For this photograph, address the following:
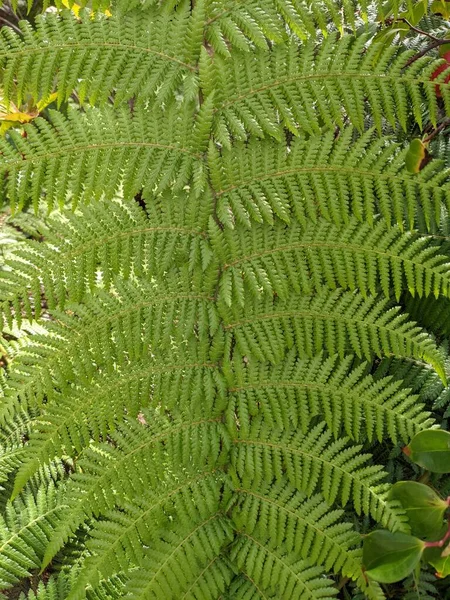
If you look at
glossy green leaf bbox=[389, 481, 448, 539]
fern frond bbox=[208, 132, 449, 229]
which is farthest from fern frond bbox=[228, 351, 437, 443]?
fern frond bbox=[208, 132, 449, 229]

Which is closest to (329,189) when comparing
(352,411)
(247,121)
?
(247,121)

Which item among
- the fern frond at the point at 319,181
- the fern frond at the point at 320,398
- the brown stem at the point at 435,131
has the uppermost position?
the brown stem at the point at 435,131

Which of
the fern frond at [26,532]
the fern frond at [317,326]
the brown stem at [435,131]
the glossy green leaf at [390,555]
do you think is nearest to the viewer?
the glossy green leaf at [390,555]

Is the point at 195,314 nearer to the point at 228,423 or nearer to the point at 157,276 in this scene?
the point at 157,276

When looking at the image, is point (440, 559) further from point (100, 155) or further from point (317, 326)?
point (100, 155)

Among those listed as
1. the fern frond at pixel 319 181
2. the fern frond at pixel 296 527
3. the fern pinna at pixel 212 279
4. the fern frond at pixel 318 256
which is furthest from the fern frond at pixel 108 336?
the fern frond at pixel 296 527

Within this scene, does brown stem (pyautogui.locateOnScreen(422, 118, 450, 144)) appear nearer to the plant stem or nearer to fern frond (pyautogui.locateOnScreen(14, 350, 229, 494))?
fern frond (pyautogui.locateOnScreen(14, 350, 229, 494))

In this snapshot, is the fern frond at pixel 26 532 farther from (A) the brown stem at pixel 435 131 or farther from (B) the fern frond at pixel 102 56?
(A) the brown stem at pixel 435 131
